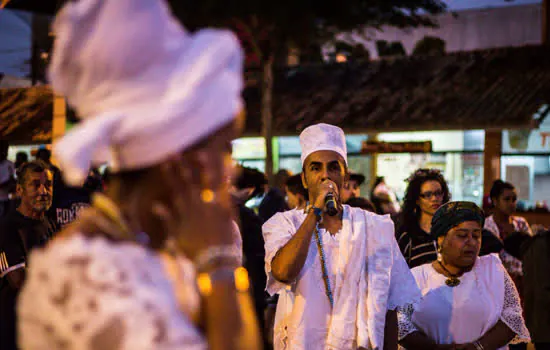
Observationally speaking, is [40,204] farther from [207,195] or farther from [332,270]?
[207,195]

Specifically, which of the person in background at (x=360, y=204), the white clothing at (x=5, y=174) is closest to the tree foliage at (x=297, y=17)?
the white clothing at (x=5, y=174)

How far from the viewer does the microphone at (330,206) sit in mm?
3805

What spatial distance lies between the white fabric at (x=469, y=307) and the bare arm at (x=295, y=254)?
42.0 inches

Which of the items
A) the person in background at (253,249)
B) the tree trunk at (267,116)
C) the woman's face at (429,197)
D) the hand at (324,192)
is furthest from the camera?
the tree trunk at (267,116)

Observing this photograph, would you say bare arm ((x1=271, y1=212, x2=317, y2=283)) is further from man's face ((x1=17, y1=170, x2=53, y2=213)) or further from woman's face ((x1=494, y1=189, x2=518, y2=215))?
woman's face ((x1=494, y1=189, x2=518, y2=215))

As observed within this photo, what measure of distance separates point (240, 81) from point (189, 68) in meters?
0.16

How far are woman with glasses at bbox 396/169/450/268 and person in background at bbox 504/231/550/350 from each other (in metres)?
1.45

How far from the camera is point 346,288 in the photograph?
3.78 metres

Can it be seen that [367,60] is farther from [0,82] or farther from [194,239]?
[194,239]

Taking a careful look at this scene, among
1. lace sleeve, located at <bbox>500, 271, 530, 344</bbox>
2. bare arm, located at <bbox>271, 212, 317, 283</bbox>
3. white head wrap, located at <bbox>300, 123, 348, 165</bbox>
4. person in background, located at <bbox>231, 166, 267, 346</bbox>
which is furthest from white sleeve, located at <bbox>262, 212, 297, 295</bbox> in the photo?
person in background, located at <bbox>231, 166, 267, 346</bbox>

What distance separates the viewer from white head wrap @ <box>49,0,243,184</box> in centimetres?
161

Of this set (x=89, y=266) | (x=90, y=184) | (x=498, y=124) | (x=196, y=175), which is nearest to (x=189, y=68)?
(x=196, y=175)

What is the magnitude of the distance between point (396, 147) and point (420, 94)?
150cm

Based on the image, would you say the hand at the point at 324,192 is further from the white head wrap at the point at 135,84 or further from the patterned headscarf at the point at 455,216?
the white head wrap at the point at 135,84
